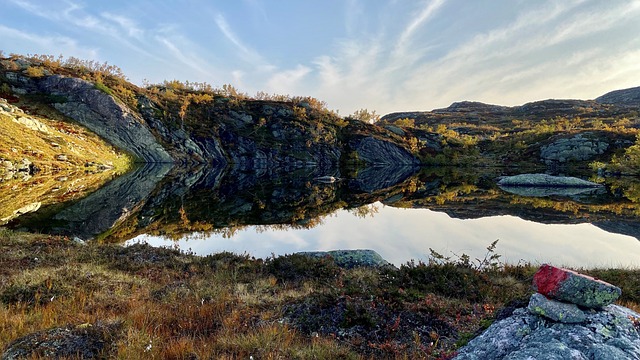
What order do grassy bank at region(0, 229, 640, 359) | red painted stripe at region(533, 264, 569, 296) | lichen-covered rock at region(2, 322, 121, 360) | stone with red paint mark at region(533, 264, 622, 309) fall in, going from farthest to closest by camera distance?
grassy bank at region(0, 229, 640, 359), lichen-covered rock at region(2, 322, 121, 360), red painted stripe at region(533, 264, 569, 296), stone with red paint mark at region(533, 264, 622, 309)

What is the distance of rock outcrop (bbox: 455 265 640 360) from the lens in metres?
4.20

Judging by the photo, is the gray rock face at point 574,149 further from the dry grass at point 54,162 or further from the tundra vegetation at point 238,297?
the dry grass at point 54,162

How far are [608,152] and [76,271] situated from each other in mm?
97608

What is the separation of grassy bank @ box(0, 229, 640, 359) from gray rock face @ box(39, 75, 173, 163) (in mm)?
62609

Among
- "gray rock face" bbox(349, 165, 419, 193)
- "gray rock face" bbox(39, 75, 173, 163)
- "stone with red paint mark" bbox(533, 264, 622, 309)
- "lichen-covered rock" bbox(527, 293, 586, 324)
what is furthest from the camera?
"gray rock face" bbox(39, 75, 173, 163)

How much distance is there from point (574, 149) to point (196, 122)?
94739mm

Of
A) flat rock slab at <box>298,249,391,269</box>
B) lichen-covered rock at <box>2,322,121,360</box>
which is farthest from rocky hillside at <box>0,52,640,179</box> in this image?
lichen-covered rock at <box>2,322,121,360</box>

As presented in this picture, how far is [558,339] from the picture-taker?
14.6 ft

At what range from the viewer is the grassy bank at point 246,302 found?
595cm

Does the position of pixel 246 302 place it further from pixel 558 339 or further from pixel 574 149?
pixel 574 149

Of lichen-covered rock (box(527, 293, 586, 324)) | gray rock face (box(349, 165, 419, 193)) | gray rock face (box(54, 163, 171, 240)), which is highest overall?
lichen-covered rock (box(527, 293, 586, 324))

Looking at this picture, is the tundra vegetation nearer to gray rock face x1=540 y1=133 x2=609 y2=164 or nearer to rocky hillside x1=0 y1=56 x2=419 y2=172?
rocky hillside x1=0 y1=56 x2=419 y2=172

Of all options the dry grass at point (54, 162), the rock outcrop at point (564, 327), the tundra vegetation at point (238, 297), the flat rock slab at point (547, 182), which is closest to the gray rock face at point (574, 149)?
the flat rock slab at point (547, 182)

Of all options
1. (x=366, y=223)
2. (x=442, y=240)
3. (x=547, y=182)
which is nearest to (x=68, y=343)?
(x=442, y=240)
